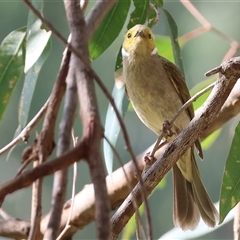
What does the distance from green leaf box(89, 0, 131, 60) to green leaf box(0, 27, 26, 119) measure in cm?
22

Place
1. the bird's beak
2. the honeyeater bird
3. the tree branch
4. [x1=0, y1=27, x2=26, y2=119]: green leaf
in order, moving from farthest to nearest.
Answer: the bird's beak
the honeyeater bird
[x1=0, y1=27, x2=26, y2=119]: green leaf
the tree branch

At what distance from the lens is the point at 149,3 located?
1.62 meters

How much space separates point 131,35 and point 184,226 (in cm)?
75

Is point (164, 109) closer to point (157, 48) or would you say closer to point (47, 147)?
point (157, 48)

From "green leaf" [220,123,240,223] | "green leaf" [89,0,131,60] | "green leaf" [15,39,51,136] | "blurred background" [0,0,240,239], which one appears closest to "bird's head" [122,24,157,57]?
"green leaf" [89,0,131,60]

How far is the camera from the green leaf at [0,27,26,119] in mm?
1537

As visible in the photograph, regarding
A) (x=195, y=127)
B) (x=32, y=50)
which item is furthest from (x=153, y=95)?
(x=195, y=127)

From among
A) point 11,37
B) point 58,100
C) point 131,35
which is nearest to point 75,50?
point 58,100

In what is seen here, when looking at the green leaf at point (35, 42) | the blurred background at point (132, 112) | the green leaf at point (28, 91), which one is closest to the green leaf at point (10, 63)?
the green leaf at point (28, 91)

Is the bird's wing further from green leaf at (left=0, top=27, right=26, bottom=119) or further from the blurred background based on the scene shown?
the blurred background

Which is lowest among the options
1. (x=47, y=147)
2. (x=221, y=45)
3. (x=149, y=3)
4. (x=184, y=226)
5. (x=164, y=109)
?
(x=47, y=147)

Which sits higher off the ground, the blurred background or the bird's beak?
the blurred background

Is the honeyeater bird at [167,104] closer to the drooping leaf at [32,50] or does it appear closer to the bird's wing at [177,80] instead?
the bird's wing at [177,80]

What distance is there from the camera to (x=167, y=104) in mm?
1936
